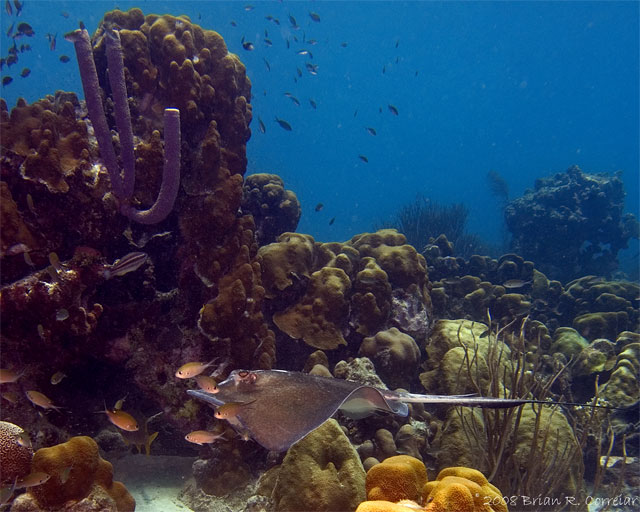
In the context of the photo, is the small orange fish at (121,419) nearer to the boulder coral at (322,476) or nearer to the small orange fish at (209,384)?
the small orange fish at (209,384)

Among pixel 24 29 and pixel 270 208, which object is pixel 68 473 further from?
pixel 24 29

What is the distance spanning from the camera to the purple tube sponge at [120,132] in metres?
4.26

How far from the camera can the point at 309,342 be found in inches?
231

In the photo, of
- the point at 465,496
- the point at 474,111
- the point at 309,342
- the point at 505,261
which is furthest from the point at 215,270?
the point at 474,111

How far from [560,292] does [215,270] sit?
10824mm

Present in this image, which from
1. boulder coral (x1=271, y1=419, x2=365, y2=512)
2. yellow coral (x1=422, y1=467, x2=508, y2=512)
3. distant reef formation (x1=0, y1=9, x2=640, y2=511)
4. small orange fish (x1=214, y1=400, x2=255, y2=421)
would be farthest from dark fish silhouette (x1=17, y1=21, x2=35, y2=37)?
yellow coral (x1=422, y1=467, x2=508, y2=512)

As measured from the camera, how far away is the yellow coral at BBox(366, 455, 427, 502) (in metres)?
2.63

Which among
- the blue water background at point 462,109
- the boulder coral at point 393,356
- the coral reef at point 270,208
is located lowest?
the boulder coral at point 393,356

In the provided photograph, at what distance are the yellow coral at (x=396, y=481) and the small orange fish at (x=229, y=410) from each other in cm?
117

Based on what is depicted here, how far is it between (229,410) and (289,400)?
475mm

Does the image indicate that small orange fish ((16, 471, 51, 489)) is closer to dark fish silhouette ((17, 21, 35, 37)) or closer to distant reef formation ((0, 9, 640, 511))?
distant reef formation ((0, 9, 640, 511))

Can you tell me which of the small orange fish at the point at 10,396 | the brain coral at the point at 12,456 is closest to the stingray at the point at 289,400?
the brain coral at the point at 12,456

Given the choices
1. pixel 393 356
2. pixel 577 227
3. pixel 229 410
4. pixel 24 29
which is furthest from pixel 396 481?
pixel 577 227

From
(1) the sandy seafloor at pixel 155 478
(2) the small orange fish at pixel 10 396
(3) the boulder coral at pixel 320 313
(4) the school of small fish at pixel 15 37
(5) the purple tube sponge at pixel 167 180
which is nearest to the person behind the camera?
(2) the small orange fish at pixel 10 396
